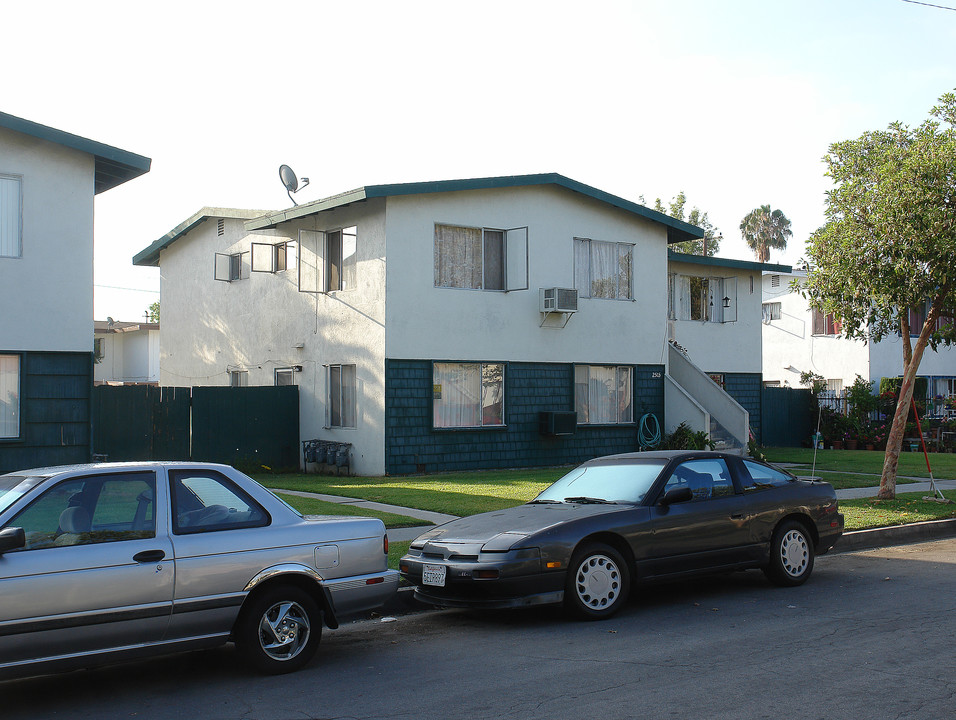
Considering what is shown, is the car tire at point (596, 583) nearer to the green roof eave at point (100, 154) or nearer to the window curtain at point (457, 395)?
the green roof eave at point (100, 154)

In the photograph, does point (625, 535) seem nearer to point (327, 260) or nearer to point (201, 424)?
point (201, 424)

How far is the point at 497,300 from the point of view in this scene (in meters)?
21.3

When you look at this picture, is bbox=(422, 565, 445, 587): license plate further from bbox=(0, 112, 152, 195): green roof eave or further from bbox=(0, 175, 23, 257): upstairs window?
bbox=(0, 112, 152, 195): green roof eave

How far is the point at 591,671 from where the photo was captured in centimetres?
654

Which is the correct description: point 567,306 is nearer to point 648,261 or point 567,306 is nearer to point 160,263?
point 648,261

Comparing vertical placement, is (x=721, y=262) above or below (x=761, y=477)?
above

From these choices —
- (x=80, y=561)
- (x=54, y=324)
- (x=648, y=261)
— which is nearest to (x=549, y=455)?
(x=648, y=261)

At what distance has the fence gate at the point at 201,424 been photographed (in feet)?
65.1

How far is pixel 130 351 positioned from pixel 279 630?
4412 cm

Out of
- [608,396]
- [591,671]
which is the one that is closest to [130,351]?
[608,396]

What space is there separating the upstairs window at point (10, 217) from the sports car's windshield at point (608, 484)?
9.79m

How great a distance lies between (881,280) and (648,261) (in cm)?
965

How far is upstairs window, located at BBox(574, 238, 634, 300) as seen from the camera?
2270 cm

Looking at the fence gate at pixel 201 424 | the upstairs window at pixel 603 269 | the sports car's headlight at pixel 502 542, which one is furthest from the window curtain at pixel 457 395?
the sports car's headlight at pixel 502 542
